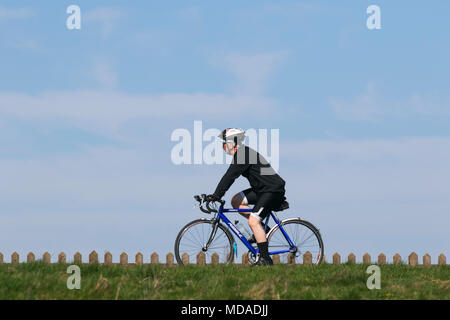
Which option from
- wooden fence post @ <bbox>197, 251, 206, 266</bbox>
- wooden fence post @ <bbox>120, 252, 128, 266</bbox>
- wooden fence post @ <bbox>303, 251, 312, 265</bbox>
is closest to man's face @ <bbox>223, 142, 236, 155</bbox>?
wooden fence post @ <bbox>197, 251, 206, 266</bbox>

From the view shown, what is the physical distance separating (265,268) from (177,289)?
2265 millimetres

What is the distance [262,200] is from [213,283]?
2.53 meters

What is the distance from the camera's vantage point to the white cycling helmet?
33.0 feet

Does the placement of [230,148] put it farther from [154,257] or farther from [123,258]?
[123,258]

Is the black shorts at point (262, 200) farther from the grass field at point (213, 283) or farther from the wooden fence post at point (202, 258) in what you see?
the wooden fence post at point (202, 258)

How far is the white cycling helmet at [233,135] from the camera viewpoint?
10.0m

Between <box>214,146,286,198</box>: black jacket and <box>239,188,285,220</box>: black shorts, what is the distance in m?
0.11

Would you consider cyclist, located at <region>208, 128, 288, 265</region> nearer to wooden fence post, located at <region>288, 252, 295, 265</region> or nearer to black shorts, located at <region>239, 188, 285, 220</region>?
black shorts, located at <region>239, 188, 285, 220</region>

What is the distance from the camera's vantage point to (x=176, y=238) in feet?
33.8

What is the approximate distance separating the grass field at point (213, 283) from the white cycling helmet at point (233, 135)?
222 centimetres

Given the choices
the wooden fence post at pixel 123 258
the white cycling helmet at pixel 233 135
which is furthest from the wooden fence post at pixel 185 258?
the wooden fence post at pixel 123 258
